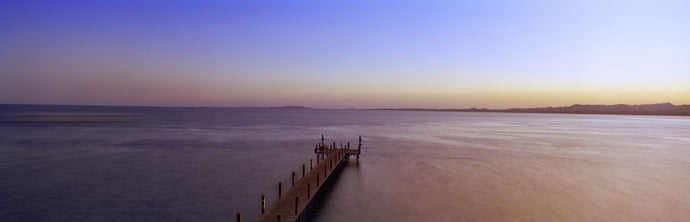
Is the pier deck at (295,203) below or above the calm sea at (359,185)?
above

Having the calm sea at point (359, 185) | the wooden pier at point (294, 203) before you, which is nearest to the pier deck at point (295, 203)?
the wooden pier at point (294, 203)

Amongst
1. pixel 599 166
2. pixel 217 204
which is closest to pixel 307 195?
pixel 217 204

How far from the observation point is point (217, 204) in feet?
70.9

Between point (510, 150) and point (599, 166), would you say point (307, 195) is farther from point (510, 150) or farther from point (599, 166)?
point (510, 150)

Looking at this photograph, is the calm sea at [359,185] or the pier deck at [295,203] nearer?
the pier deck at [295,203]

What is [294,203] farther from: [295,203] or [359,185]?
[359,185]

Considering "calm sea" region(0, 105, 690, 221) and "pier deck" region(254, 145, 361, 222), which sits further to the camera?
"calm sea" region(0, 105, 690, 221)

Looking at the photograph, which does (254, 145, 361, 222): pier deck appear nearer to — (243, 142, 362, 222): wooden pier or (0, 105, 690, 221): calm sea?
(243, 142, 362, 222): wooden pier

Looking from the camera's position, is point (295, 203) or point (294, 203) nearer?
point (295, 203)

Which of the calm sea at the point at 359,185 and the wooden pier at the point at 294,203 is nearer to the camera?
the wooden pier at the point at 294,203

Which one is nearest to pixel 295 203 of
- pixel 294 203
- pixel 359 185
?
pixel 294 203

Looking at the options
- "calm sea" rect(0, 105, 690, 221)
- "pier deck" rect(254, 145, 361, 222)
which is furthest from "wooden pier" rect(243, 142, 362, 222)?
"calm sea" rect(0, 105, 690, 221)

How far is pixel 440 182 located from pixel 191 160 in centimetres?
2259

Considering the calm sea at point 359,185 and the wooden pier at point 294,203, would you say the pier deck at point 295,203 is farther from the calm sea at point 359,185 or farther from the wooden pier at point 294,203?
the calm sea at point 359,185
